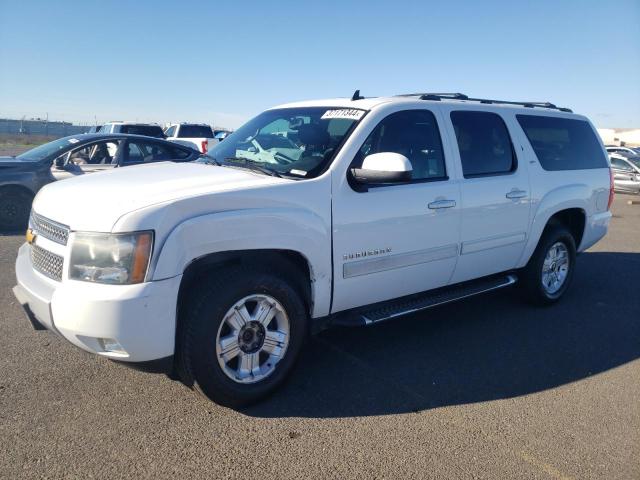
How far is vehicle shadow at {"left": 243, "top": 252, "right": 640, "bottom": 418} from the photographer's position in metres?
3.37

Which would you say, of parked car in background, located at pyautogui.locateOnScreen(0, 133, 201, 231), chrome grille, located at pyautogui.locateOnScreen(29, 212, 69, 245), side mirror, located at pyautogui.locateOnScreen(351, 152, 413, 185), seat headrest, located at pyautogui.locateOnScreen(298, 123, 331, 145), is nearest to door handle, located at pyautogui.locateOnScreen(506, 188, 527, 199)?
side mirror, located at pyautogui.locateOnScreen(351, 152, 413, 185)

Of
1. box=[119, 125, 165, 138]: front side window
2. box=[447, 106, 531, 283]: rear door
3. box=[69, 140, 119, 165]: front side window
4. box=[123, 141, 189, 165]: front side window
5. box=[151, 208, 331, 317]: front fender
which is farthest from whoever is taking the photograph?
Answer: box=[119, 125, 165, 138]: front side window

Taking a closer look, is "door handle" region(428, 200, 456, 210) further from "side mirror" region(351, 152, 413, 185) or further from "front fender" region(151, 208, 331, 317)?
"front fender" region(151, 208, 331, 317)

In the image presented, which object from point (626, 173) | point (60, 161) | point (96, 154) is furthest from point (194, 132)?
point (626, 173)

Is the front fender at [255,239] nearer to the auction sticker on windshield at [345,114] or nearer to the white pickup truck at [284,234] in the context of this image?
the white pickup truck at [284,234]

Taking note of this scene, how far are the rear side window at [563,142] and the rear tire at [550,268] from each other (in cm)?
71

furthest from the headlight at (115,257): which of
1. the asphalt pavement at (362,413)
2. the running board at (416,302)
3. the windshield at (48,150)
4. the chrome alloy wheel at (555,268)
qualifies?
the windshield at (48,150)

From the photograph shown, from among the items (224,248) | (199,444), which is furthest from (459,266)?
(199,444)

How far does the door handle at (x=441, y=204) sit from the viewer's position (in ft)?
12.8

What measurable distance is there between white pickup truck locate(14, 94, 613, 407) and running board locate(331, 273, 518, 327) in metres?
0.02

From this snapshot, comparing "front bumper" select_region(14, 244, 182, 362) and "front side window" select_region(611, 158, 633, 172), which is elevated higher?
"front side window" select_region(611, 158, 633, 172)

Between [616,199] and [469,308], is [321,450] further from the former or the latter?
[616,199]

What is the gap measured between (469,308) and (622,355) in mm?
1473

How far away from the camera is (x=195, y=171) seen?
3613 millimetres
